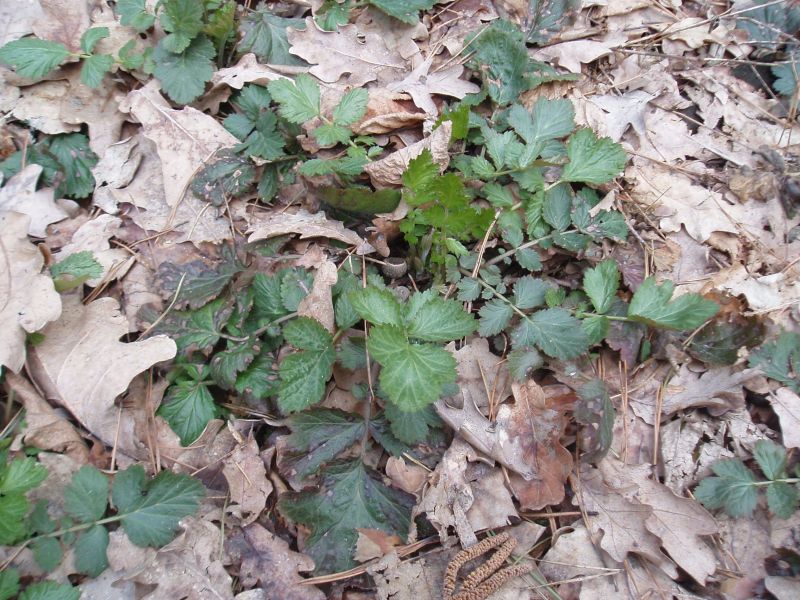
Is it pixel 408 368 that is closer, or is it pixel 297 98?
pixel 408 368

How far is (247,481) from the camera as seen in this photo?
5.99ft

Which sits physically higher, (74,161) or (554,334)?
(74,161)

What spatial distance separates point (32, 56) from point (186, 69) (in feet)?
1.92

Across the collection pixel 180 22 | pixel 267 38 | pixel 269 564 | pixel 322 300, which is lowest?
pixel 269 564

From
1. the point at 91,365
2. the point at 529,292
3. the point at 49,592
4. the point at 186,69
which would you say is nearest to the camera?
the point at 49,592

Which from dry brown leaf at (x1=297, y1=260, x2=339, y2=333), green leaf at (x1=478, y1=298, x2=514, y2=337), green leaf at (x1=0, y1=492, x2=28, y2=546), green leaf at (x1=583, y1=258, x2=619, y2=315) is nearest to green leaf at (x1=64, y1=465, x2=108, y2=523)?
green leaf at (x1=0, y1=492, x2=28, y2=546)

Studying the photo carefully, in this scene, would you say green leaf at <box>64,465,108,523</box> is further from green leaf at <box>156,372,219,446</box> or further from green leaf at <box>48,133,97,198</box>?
green leaf at <box>48,133,97,198</box>

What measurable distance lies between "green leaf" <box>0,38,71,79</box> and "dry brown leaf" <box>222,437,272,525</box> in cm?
172

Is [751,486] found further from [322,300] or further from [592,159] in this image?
[322,300]

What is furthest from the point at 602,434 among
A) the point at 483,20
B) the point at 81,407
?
the point at 483,20

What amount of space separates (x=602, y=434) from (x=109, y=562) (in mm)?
1570

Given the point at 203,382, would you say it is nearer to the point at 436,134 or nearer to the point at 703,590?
the point at 436,134

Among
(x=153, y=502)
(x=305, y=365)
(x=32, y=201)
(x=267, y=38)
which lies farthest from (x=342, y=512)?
(x=267, y=38)

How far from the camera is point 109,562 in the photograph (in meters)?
1.67
